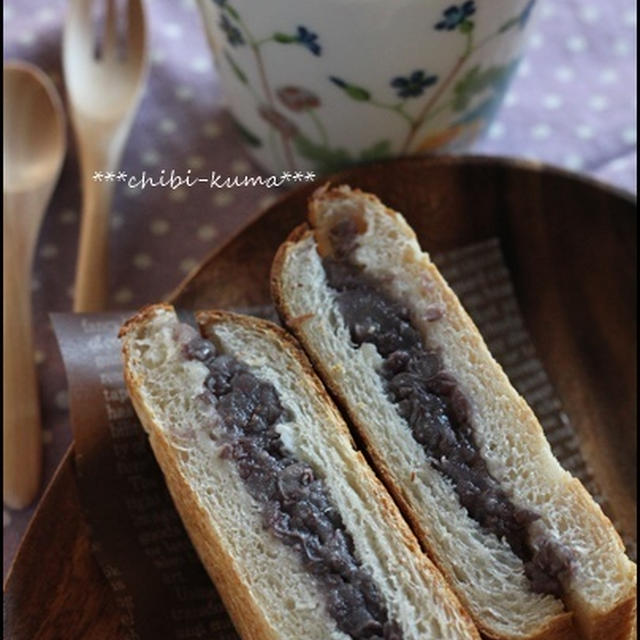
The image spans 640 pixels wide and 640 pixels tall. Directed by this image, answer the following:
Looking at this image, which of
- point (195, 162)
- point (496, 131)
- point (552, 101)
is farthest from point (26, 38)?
point (552, 101)

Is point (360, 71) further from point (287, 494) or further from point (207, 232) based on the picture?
point (287, 494)

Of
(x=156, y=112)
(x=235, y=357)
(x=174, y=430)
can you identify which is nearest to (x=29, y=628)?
(x=174, y=430)

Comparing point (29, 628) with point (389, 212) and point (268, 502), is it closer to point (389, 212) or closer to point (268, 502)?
point (268, 502)

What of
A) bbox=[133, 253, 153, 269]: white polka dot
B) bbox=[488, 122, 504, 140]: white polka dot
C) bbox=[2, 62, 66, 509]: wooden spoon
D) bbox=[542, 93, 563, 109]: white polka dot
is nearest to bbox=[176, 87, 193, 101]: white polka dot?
bbox=[2, 62, 66, 509]: wooden spoon

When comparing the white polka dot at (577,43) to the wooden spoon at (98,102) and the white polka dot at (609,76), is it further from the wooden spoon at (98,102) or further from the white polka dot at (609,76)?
the wooden spoon at (98,102)

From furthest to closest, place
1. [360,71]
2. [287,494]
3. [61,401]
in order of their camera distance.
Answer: [61,401] < [360,71] < [287,494]

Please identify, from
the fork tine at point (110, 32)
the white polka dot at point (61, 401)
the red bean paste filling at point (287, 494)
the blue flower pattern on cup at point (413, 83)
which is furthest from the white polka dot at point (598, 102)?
the white polka dot at point (61, 401)
